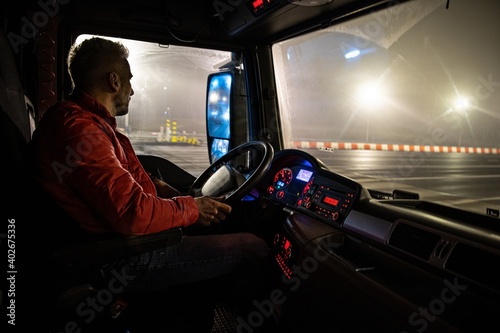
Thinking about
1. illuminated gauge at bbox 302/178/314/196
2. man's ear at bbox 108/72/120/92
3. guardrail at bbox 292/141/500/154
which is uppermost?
man's ear at bbox 108/72/120/92

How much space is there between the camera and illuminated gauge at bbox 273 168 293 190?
2.15 metres

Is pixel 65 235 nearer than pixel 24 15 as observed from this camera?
Yes

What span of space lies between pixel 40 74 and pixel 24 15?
0.46 metres

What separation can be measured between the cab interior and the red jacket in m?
0.07

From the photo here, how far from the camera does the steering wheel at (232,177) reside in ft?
5.59

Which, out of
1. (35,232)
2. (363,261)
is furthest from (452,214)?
(35,232)

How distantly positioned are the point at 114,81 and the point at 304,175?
1.23 meters

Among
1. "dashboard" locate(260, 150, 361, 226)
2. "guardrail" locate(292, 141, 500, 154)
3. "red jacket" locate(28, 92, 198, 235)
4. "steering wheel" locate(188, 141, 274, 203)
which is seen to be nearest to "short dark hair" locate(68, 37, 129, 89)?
"red jacket" locate(28, 92, 198, 235)

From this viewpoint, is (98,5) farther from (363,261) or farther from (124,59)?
(363,261)

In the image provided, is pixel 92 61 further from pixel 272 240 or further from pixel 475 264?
pixel 475 264

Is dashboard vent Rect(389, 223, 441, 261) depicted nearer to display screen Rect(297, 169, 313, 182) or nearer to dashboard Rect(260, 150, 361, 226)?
dashboard Rect(260, 150, 361, 226)

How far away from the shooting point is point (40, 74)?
249cm

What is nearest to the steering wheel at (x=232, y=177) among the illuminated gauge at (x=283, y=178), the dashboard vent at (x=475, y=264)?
the illuminated gauge at (x=283, y=178)

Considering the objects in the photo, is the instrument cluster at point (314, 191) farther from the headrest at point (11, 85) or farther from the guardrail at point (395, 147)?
the headrest at point (11, 85)
